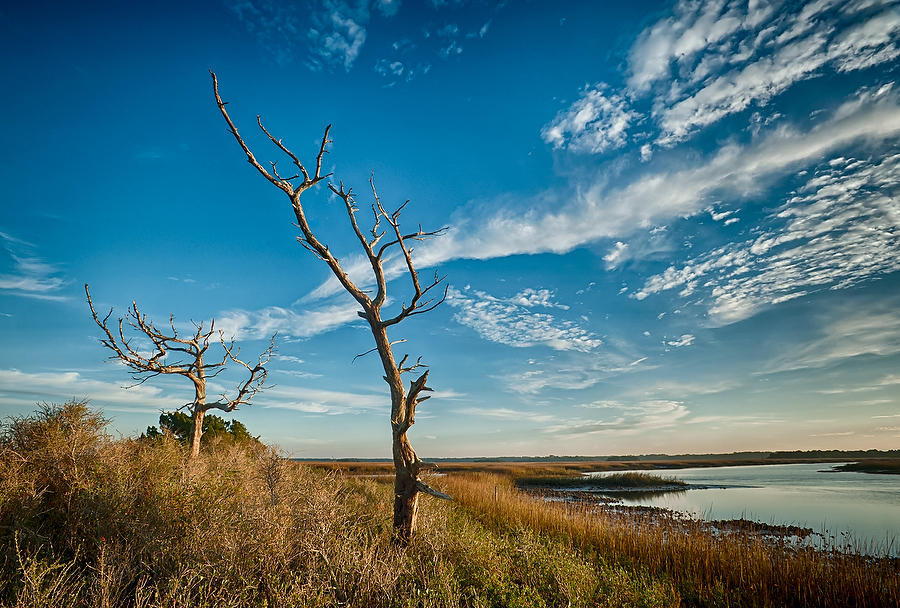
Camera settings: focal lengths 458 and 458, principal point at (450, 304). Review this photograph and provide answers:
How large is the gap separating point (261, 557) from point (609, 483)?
3434 centimetres

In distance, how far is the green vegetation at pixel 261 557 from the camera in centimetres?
539

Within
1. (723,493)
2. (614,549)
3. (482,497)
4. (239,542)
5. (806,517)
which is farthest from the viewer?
(723,493)

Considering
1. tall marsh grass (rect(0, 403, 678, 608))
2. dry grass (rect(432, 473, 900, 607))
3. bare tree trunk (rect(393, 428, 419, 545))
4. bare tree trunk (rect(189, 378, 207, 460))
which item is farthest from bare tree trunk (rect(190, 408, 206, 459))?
dry grass (rect(432, 473, 900, 607))

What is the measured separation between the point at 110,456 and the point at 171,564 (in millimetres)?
3915

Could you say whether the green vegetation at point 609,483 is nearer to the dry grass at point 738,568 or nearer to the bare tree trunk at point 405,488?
the dry grass at point 738,568

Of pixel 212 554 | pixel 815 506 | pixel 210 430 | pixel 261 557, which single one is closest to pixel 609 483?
pixel 815 506

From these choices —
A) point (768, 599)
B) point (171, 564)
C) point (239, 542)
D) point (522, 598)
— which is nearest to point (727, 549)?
point (768, 599)

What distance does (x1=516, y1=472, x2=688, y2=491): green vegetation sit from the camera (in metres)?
33.5

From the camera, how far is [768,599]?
290 inches

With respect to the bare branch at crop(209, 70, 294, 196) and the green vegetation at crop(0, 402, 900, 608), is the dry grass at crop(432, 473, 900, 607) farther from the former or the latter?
the bare branch at crop(209, 70, 294, 196)

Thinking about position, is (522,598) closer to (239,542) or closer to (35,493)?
(239,542)

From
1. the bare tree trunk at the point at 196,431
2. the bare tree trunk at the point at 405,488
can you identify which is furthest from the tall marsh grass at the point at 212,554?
the bare tree trunk at the point at 196,431

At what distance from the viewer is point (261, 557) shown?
5844 mm

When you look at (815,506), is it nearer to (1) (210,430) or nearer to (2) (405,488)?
(2) (405,488)
